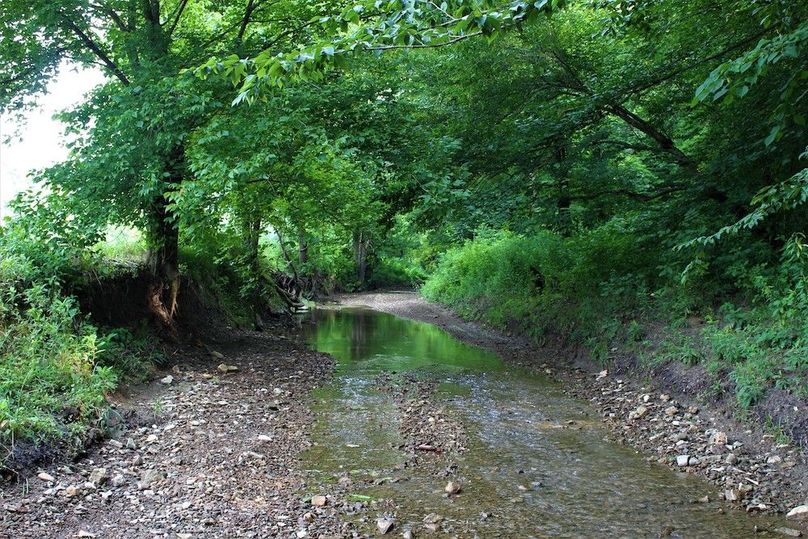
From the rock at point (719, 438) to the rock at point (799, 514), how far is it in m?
1.51

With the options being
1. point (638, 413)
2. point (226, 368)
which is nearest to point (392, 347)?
point (226, 368)

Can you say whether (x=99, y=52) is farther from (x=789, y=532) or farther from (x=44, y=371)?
(x=789, y=532)

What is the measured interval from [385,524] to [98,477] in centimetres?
275

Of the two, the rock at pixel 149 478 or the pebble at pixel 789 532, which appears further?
the rock at pixel 149 478

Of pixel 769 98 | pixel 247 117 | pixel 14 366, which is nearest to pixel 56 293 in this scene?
pixel 14 366

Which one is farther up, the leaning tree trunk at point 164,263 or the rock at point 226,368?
the leaning tree trunk at point 164,263

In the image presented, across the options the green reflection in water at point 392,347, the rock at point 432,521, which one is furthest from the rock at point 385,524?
the green reflection in water at point 392,347

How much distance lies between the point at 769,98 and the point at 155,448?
30.7 feet

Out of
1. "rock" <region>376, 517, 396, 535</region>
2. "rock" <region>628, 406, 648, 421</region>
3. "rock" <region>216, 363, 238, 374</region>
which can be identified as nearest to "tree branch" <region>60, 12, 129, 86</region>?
"rock" <region>216, 363, 238, 374</region>

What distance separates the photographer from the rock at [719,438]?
6.55m

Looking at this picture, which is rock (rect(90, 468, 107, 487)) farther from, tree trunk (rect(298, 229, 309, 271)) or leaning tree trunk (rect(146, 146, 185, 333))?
tree trunk (rect(298, 229, 309, 271))

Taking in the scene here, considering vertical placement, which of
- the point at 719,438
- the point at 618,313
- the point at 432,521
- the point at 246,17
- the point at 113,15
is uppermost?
the point at 246,17

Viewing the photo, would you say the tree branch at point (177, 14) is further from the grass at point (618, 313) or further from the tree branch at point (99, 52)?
the grass at point (618, 313)

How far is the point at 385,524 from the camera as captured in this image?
478 centimetres
